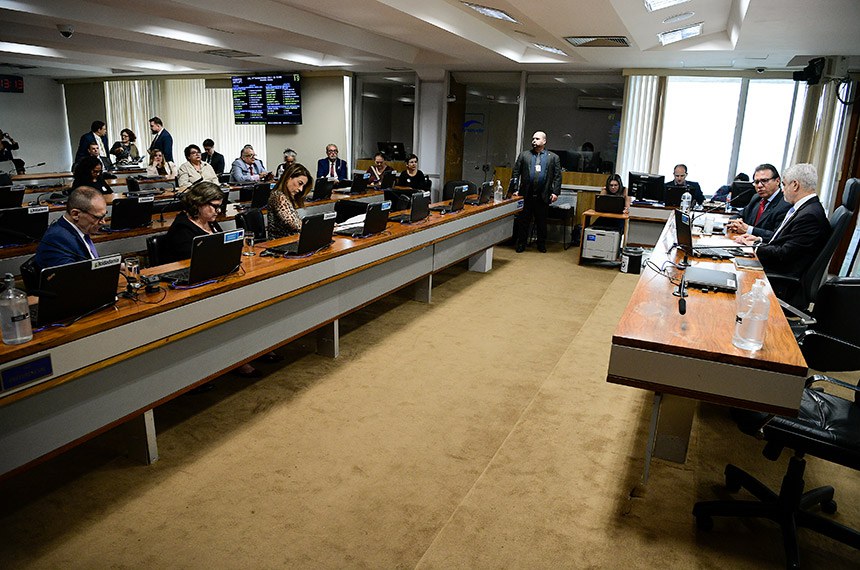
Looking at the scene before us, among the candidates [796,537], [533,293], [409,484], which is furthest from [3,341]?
[533,293]

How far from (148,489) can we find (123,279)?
100 centimetres

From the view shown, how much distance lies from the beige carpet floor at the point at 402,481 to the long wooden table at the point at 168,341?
32 cm

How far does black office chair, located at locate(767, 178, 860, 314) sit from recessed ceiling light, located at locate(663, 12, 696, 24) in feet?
6.65

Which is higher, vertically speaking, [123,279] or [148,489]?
[123,279]

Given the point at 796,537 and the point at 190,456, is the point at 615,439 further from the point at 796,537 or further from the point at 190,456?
the point at 190,456

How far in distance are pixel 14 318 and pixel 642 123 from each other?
8092 mm

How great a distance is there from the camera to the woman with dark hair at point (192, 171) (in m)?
6.40

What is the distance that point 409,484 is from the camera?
8.46 ft

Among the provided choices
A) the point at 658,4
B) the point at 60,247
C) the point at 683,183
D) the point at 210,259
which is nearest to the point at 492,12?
the point at 658,4

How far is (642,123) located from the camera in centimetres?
830

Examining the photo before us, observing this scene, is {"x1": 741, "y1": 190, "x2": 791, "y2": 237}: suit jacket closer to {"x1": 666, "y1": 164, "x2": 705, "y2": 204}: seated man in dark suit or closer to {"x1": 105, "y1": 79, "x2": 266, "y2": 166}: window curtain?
{"x1": 666, "y1": 164, "x2": 705, "y2": 204}: seated man in dark suit

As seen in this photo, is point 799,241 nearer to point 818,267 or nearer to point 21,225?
point 818,267

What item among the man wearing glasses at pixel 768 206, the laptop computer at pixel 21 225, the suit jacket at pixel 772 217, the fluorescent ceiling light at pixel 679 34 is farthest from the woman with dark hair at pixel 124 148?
the suit jacket at pixel 772 217

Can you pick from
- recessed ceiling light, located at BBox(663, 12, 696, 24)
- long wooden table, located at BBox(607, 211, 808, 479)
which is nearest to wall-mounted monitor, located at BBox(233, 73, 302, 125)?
recessed ceiling light, located at BBox(663, 12, 696, 24)
